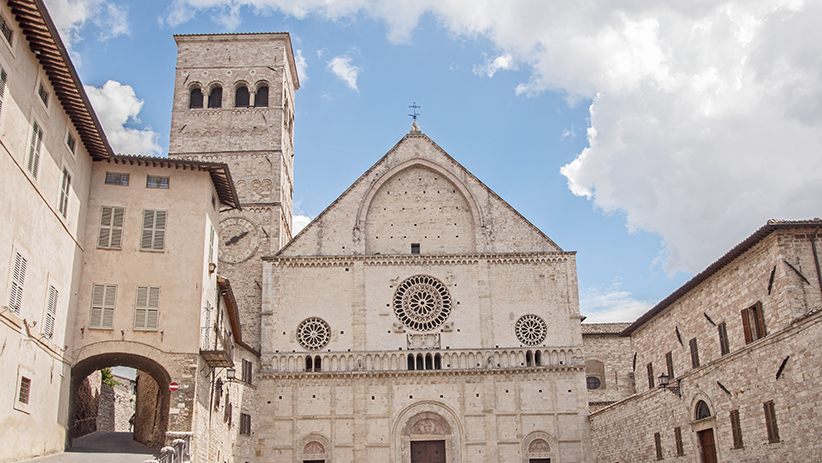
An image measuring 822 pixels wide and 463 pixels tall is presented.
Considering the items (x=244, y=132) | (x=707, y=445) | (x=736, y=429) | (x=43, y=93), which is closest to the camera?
(x=43, y=93)

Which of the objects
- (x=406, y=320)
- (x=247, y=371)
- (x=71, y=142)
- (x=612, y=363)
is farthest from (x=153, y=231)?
(x=612, y=363)

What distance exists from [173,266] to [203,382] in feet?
10.7

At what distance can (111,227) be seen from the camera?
20.3 metres

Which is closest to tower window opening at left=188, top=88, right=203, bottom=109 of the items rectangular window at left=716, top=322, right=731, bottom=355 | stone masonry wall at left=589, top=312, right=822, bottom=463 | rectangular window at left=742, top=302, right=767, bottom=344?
stone masonry wall at left=589, top=312, right=822, bottom=463

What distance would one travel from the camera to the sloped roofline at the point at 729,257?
59.8ft

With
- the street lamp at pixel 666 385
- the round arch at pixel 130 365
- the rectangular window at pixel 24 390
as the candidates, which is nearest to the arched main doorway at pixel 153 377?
the round arch at pixel 130 365

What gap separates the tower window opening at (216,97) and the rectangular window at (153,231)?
19032 millimetres

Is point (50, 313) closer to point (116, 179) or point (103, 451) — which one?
point (103, 451)

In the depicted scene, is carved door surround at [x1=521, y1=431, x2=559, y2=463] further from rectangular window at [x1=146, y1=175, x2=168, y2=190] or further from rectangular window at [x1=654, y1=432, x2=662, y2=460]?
rectangular window at [x1=146, y1=175, x2=168, y2=190]

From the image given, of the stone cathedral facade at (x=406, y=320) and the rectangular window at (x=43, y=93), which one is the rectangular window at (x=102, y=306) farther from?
the stone cathedral facade at (x=406, y=320)

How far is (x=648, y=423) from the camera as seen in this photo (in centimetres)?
2553

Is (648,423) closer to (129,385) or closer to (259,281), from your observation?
(259,281)

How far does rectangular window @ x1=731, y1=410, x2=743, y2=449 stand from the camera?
64.5 feet

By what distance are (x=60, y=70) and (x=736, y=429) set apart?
19096mm
